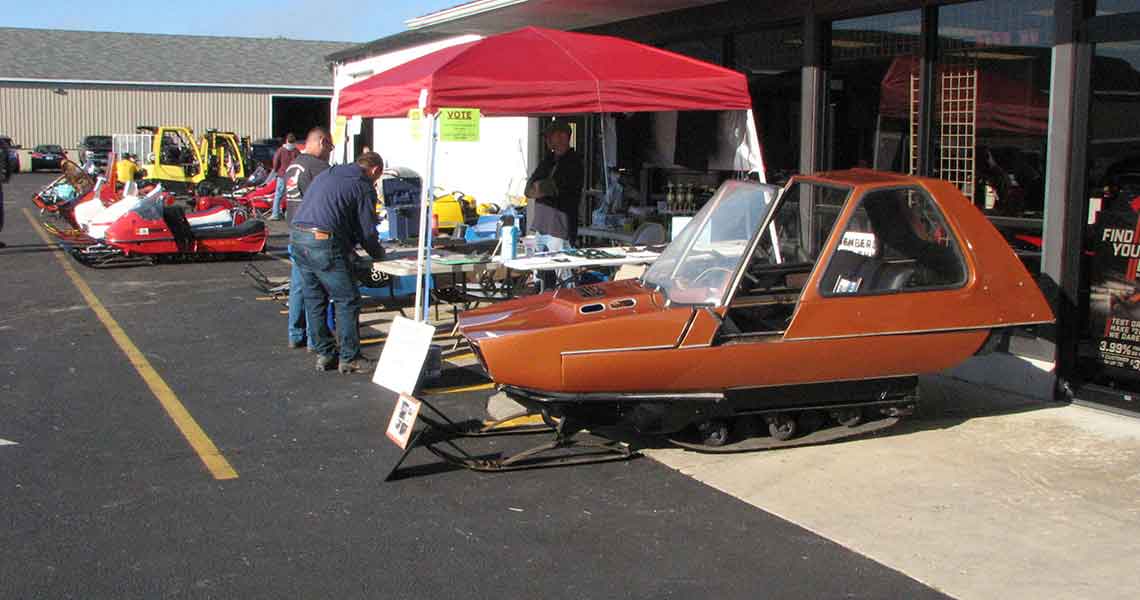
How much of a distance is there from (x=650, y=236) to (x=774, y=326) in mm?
4120

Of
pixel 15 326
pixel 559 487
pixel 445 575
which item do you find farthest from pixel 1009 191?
pixel 15 326

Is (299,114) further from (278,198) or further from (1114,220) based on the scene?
(1114,220)

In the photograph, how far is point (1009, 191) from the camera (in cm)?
821

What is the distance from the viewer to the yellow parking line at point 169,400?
6359 millimetres

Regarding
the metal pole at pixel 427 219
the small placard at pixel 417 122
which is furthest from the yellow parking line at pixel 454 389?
the small placard at pixel 417 122

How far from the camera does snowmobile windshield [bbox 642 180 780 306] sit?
666 cm

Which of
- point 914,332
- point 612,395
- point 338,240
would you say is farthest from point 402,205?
point 914,332

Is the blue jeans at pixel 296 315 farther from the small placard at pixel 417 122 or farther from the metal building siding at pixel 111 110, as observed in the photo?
the metal building siding at pixel 111 110

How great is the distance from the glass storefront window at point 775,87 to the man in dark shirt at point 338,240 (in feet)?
13.3

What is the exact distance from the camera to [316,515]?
552 cm

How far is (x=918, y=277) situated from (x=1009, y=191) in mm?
2099

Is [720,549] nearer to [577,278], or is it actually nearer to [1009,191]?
[1009,191]

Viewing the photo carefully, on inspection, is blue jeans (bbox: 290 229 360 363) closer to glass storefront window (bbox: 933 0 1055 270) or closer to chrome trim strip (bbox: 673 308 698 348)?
chrome trim strip (bbox: 673 308 698 348)

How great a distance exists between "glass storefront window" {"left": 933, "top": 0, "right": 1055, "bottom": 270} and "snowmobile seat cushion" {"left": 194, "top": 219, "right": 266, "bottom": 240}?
34.7 ft
